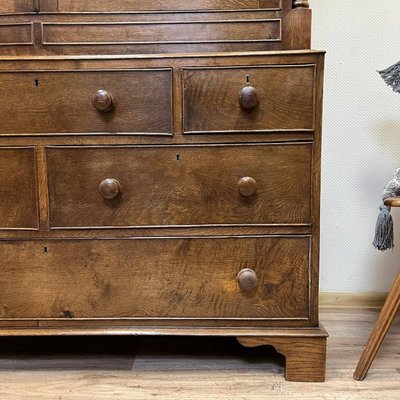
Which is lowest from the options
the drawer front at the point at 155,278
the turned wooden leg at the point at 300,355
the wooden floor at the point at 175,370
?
the wooden floor at the point at 175,370

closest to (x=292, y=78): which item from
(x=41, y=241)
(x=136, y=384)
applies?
(x=41, y=241)

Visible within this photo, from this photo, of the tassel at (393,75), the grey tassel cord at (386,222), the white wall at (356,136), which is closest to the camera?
the grey tassel cord at (386,222)

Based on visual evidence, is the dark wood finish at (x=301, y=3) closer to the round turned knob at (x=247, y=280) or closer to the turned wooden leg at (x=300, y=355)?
the round turned knob at (x=247, y=280)

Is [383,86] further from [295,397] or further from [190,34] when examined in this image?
[295,397]

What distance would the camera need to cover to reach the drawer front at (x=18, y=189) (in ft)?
4.20

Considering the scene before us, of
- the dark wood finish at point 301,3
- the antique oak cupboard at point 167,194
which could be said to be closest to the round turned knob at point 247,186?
the antique oak cupboard at point 167,194

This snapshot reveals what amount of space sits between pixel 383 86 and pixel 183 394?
130 centimetres

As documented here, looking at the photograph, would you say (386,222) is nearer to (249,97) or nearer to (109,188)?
(249,97)

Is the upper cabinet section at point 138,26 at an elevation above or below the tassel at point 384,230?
above

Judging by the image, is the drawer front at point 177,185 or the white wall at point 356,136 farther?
the white wall at point 356,136

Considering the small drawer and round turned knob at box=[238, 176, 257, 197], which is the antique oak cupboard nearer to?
round turned knob at box=[238, 176, 257, 197]

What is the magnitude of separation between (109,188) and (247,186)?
357 millimetres

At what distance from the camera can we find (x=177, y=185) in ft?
4.22

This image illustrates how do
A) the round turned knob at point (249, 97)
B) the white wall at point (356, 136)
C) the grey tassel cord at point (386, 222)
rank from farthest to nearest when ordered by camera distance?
the white wall at point (356, 136) → the grey tassel cord at point (386, 222) → the round turned knob at point (249, 97)
